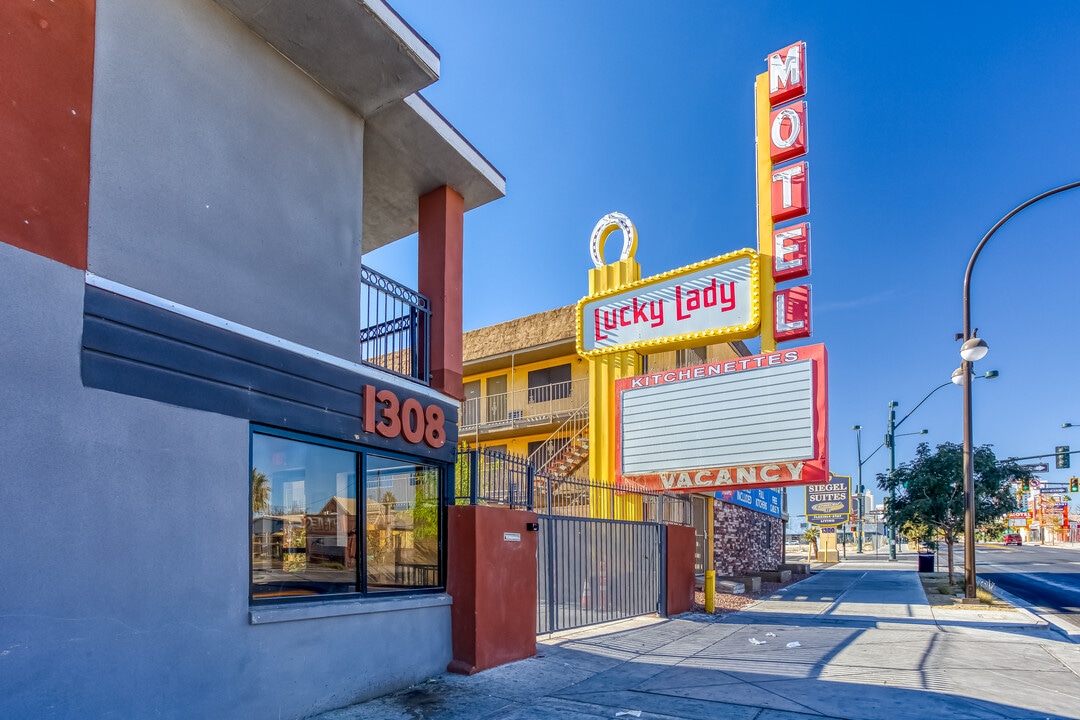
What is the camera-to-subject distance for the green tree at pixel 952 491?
18953 mm

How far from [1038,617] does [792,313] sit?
770cm

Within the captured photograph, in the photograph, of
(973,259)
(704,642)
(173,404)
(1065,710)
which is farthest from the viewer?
(973,259)

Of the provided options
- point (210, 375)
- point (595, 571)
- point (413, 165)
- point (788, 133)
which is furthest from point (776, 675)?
point (788, 133)

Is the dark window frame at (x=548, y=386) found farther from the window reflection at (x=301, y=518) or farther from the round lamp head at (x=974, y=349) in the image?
the window reflection at (x=301, y=518)

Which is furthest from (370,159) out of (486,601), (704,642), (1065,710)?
(1065,710)

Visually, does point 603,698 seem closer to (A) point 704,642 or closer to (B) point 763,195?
(A) point 704,642

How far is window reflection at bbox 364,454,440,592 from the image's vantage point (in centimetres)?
800

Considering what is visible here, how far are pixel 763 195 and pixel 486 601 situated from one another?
1105cm

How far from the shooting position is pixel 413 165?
371 inches

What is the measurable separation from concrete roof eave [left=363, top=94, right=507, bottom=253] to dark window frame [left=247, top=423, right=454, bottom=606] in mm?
3892

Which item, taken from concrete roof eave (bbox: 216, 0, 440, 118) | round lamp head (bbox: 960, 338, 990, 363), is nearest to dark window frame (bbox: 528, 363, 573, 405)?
round lamp head (bbox: 960, 338, 990, 363)

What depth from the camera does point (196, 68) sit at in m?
6.50

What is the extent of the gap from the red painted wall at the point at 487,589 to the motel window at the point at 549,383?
47.2 feet

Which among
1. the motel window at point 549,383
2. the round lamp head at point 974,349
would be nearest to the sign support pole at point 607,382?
the motel window at point 549,383
